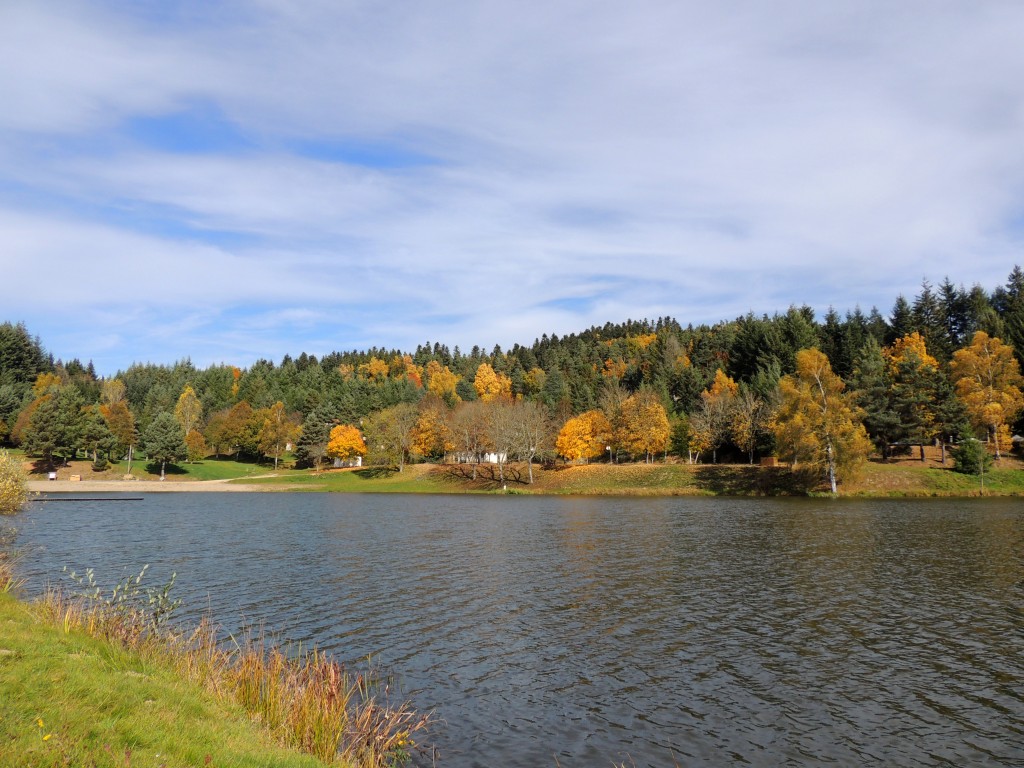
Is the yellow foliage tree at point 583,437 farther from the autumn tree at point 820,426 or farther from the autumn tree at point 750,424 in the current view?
the autumn tree at point 820,426

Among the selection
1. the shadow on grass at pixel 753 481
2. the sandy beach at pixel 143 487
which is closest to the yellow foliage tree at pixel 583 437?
the shadow on grass at pixel 753 481

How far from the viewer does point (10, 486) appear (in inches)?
1614

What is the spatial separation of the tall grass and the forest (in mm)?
75877

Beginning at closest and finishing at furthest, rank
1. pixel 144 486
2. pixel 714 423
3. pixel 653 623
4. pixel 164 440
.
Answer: pixel 653 623 → pixel 714 423 → pixel 144 486 → pixel 164 440

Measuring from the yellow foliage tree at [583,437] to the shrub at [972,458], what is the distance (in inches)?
2107

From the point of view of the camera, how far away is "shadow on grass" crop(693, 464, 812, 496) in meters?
85.7

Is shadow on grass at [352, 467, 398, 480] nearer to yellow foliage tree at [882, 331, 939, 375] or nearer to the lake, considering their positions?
the lake

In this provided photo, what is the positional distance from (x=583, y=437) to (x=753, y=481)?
1352 inches

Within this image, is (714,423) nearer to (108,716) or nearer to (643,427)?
(643,427)

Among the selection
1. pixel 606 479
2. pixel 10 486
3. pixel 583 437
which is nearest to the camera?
pixel 10 486

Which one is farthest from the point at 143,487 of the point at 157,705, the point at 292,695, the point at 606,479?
the point at 157,705

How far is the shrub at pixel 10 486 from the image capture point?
40.8 m

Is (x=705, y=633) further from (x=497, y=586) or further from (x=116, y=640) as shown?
(x=116, y=640)

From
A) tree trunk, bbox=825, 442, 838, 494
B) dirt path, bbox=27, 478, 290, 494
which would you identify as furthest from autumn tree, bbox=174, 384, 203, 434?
tree trunk, bbox=825, 442, 838, 494
